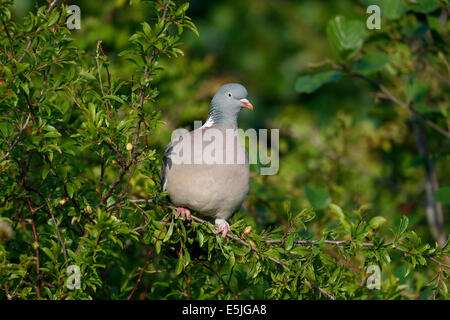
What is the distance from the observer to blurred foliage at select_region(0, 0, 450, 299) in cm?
270

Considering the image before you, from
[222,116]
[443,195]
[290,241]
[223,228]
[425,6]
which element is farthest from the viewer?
[425,6]

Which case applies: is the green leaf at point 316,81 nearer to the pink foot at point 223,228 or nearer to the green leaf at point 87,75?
the pink foot at point 223,228

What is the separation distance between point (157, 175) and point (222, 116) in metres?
0.66

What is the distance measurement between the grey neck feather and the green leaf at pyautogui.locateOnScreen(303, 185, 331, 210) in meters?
0.88

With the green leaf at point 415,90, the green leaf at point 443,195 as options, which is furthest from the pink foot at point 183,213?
the green leaf at point 415,90

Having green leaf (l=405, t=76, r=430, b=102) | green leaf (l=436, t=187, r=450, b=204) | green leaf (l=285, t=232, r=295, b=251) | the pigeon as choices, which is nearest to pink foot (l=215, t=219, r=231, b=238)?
the pigeon

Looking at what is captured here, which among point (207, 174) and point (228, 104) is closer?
point (207, 174)

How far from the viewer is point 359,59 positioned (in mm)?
4574

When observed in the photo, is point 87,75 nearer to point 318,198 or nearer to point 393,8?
point 318,198

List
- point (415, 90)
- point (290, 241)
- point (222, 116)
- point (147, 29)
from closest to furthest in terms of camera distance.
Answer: point (147, 29) < point (290, 241) < point (222, 116) < point (415, 90)

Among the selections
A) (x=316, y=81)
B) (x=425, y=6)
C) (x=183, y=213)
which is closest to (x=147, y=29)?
(x=183, y=213)

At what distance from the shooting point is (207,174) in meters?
3.19

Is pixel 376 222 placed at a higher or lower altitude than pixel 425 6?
lower

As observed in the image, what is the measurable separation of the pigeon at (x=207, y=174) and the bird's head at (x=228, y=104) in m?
0.16
